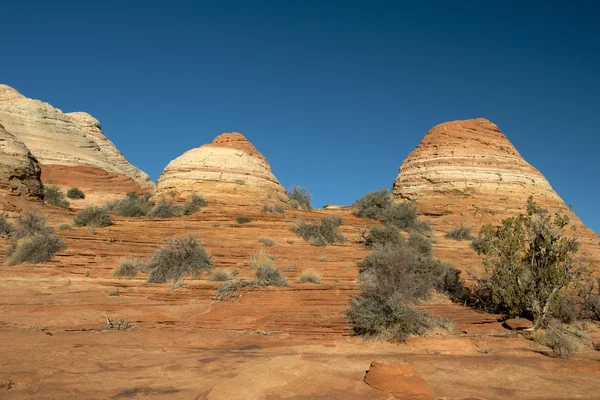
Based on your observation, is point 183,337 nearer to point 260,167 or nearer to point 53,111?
point 260,167

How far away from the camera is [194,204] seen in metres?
21.1

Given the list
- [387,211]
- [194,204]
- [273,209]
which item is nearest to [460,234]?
[387,211]

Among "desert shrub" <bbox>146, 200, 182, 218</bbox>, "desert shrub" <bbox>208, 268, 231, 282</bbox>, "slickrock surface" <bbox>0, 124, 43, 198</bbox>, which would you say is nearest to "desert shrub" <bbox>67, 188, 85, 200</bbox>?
"slickrock surface" <bbox>0, 124, 43, 198</bbox>

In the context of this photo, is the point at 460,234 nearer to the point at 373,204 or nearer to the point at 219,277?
the point at 373,204

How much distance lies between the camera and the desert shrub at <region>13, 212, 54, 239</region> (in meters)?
12.7

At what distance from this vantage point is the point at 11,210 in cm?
1580

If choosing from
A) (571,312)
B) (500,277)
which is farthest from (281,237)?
(571,312)

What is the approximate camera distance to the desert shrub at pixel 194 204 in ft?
66.1

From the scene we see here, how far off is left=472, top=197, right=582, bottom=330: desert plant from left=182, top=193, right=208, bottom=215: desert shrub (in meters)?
15.0

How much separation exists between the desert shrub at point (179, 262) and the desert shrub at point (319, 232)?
5.03 m

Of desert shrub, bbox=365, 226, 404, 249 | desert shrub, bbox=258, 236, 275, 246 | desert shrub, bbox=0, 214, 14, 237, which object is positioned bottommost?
desert shrub, bbox=0, 214, 14, 237

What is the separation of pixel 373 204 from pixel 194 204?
1086 cm

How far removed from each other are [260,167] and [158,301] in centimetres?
1981

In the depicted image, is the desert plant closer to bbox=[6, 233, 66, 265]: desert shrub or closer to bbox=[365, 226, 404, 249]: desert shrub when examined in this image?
bbox=[365, 226, 404, 249]: desert shrub
